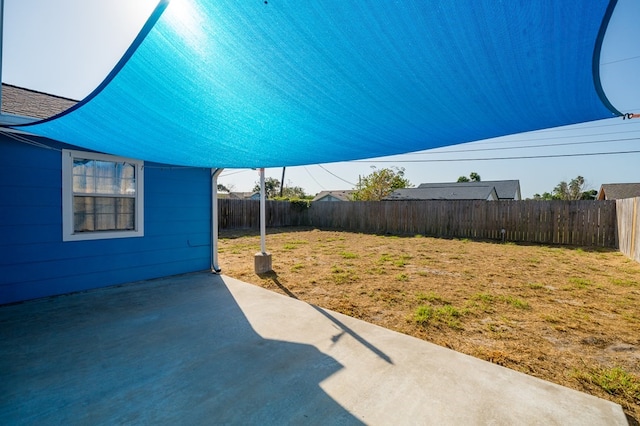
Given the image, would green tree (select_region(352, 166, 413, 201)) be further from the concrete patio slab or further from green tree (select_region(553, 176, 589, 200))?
green tree (select_region(553, 176, 589, 200))

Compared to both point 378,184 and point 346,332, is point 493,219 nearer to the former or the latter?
point 346,332

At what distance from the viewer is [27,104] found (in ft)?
11.6

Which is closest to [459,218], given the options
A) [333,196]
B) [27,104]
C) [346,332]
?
[346,332]

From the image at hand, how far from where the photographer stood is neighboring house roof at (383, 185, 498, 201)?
18469mm

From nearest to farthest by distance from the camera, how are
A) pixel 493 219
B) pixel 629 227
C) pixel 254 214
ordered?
pixel 629 227 → pixel 493 219 → pixel 254 214

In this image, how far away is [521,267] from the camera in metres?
5.56

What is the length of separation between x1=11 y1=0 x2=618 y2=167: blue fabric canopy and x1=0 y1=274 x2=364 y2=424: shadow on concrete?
178cm

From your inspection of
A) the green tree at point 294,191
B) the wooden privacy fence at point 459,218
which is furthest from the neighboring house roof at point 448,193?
the green tree at point 294,191

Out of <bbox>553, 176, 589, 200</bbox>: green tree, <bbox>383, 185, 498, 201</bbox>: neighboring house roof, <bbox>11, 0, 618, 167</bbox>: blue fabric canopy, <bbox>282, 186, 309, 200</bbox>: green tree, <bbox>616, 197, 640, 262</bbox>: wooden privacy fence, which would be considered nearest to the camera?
<bbox>11, 0, 618, 167</bbox>: blue fabric canopy

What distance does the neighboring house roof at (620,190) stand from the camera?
1644cm

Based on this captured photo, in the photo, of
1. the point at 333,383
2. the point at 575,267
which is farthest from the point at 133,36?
→ the point at 575,267

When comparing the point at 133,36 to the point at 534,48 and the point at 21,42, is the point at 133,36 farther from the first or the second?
the point at 534,48

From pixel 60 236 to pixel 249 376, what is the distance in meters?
3.27

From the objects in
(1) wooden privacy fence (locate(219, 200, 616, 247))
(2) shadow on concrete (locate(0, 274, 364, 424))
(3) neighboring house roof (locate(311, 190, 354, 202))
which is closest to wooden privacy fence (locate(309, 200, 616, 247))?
(1) wooden privacy fence (locate(219, 200, 616, 247))
